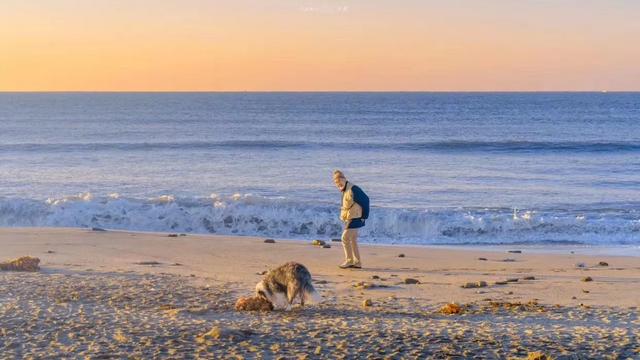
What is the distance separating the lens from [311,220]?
20984 mm

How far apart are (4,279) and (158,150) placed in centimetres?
3189

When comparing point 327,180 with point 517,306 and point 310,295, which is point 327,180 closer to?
point 517,306

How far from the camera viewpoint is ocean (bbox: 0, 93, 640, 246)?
67.6 ft

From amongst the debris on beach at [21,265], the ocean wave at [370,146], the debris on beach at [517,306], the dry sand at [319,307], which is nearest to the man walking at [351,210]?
the dry sand at [319,307]

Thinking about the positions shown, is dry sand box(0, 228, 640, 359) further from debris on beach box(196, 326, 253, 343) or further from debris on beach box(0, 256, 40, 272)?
debris on beach box(0, 256, 40, 272)

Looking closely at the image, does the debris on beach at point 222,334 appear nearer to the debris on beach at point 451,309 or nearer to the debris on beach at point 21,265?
the debris on beach at point 451,309

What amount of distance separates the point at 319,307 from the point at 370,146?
36.3 meters

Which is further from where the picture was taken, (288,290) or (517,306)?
(517,306)

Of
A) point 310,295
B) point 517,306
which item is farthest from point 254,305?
point 517,306

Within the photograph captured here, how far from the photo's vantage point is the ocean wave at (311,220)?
19.6 meters

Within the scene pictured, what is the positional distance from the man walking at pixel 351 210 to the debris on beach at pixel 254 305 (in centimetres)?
395

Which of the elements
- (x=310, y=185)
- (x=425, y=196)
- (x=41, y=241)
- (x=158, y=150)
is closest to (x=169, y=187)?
(x=310, y=185)

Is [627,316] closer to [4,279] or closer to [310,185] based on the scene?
[4,279]

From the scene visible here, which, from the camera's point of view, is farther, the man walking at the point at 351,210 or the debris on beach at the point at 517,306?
the man walking at the point at 351,210
